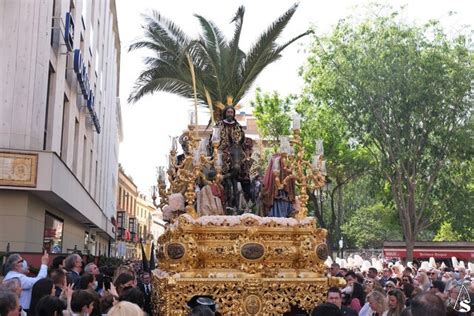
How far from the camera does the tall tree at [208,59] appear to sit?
12023 millimetres

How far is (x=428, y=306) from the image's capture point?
393 cm

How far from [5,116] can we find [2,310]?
1153cm

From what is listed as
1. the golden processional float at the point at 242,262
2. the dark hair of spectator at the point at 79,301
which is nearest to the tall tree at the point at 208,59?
the golden processional float at the point at 242,262

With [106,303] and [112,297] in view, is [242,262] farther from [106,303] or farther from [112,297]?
[106,303]

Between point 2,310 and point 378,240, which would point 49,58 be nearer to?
point 2,310

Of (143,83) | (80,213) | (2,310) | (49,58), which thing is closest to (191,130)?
(143,83)

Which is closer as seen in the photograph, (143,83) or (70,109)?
(143,83)

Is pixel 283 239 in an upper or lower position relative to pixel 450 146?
lower

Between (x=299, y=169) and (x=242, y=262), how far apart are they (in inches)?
72.6

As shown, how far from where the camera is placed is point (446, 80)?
82.9 feet

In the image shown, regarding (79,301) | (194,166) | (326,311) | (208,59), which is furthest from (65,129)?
(326,311)

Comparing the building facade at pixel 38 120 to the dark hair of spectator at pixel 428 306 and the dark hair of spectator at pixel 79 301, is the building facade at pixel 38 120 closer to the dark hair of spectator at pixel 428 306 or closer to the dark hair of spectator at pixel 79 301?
the dark hair of spectator at pixel 79 301

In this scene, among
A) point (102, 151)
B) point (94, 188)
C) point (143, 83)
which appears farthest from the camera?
point (102, 151)

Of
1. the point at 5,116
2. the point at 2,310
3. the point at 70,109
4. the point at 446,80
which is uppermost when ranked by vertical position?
the point at 446,80
